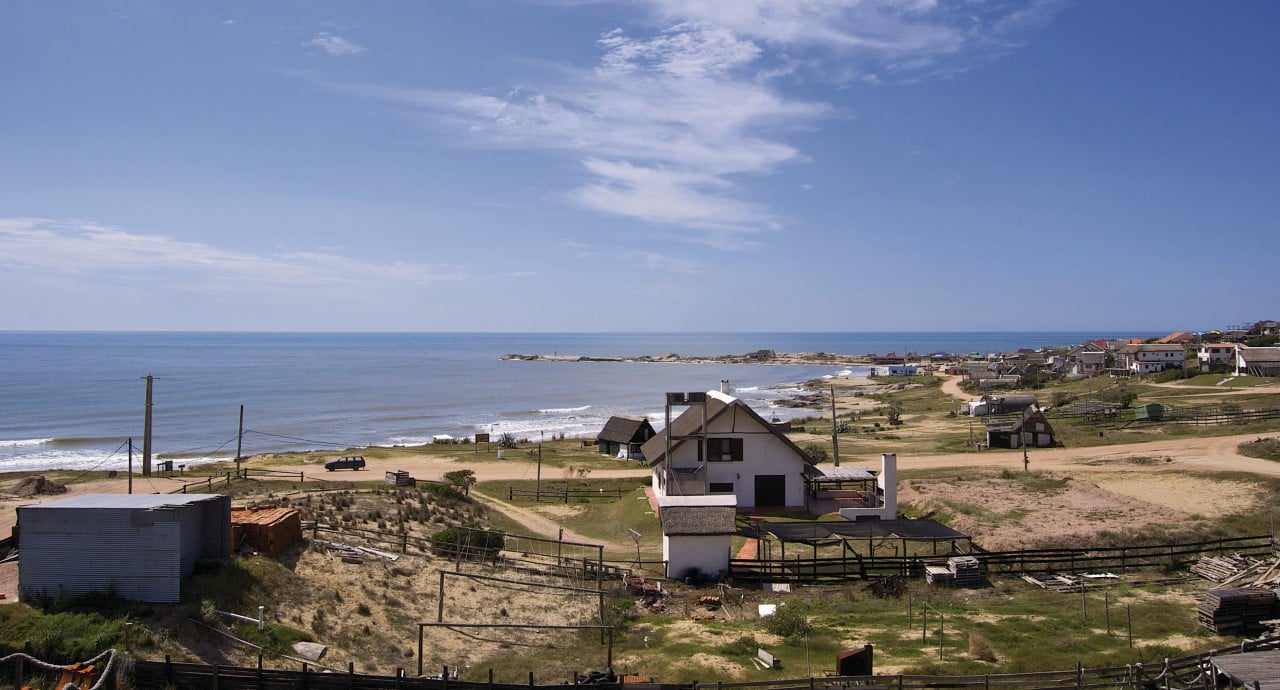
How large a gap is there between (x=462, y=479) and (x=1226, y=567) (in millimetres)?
33689

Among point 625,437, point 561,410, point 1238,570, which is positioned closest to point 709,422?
point 1238,570

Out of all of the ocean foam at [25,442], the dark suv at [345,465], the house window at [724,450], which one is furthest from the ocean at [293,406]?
the house window at [724,450]

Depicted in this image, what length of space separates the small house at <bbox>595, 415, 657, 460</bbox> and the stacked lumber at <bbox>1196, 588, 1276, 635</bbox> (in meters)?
40.6

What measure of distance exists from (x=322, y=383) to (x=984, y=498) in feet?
446

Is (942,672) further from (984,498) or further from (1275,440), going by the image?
(1275,440)

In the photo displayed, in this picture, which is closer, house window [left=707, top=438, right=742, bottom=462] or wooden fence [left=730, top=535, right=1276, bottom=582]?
wooden fence [left=730, top=535, right=1276, bottom=582]

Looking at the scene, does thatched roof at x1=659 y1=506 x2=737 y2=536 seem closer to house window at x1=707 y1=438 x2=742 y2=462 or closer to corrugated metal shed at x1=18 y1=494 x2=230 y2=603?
house window at x1=707 y1=438 x2=742 y2=462

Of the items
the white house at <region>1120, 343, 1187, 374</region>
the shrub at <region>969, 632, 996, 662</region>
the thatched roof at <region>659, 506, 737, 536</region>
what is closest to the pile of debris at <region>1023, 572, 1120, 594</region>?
the shrub at <region>969, 632, 996, 662</region>

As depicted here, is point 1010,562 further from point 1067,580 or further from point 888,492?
point 888,492

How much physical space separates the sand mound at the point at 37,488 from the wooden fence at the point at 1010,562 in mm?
32359

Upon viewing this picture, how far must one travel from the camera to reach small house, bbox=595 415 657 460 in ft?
194

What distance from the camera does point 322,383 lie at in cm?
14962

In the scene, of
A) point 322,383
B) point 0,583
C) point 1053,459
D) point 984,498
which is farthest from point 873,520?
point 322,383

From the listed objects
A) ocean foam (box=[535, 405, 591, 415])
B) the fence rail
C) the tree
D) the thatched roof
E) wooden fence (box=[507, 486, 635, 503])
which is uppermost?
the thatched roof
